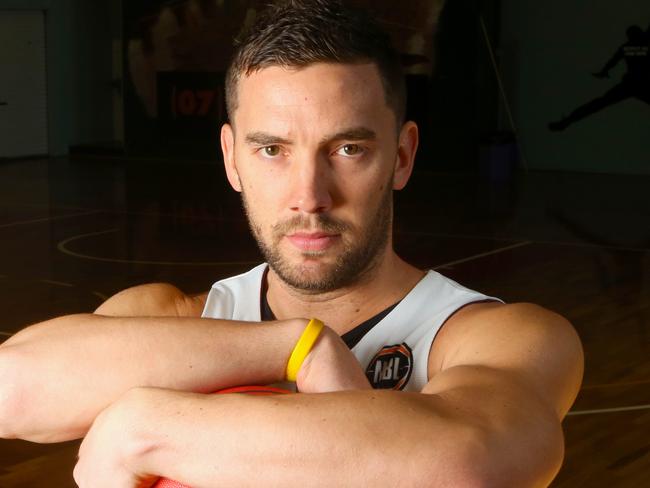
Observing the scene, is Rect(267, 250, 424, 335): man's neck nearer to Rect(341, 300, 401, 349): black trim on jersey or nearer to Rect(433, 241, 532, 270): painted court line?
Rect(341, 300, 401, 349): black trim on jersey

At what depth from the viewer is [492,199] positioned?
12164 mm

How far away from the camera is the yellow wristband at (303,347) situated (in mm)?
1531

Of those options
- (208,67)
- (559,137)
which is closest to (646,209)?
(559,137)

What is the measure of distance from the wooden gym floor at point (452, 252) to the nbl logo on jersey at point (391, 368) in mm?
2532

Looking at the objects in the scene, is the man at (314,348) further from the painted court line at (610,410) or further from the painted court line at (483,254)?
the painted court line at (483,254)

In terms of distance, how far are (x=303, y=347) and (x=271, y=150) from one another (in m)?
0.36

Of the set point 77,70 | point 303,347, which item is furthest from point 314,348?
point 77,70

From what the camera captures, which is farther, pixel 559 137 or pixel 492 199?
pixel 559 137

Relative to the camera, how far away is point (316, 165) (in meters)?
1.68

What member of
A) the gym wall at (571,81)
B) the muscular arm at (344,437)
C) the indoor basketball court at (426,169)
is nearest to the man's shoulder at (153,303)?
the muscular arm at (344,437)

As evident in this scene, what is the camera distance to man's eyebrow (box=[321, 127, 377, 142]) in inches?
66.0

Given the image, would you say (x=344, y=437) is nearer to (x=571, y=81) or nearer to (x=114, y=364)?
(x=114, y=364)

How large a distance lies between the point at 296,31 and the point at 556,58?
13.7 metres

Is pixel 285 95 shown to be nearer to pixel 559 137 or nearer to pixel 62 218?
pixel 62 218
